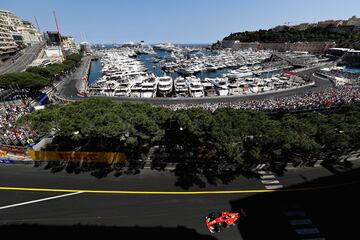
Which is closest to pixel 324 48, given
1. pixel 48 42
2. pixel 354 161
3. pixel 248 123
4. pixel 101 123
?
pixel 354 161

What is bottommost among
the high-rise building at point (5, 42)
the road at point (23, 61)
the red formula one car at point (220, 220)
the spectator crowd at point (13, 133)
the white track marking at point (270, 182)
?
the white track marking at point (270, 182)

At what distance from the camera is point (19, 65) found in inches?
4277

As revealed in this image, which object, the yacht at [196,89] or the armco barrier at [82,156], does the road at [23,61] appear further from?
the armco barrier at [82,156]

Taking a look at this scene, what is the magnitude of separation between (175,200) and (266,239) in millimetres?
10219

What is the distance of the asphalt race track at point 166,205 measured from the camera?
2017 centimetres

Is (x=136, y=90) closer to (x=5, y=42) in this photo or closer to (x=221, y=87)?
(x=221, y=87)

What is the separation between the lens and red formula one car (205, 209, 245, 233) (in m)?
20.2

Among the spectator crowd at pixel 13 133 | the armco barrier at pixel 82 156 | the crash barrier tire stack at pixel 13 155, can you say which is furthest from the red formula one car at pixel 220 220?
the spectator crowd at pixel 13 133

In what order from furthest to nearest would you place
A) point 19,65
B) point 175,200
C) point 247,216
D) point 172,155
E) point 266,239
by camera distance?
point 19,65 → point 172,155 → point 175,200 → point 247,216 → point 266,239

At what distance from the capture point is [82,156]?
30656mm

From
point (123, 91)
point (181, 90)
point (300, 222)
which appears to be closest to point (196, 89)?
point (181, 90)

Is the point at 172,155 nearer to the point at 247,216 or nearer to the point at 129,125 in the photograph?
the point at 129,125

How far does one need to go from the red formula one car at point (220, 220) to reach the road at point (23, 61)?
11633 cm

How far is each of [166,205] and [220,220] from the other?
6.41 metres
